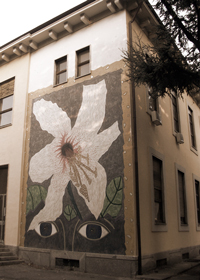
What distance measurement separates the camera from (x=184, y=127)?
576 inches

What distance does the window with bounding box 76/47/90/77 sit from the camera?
1109 centimetres

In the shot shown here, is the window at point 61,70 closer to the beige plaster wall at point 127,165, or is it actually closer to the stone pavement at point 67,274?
the beige plaster wall at point 127,165

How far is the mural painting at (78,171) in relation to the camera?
356 inches

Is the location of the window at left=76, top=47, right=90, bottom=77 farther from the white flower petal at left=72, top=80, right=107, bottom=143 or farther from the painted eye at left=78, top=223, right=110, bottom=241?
the painted eye at left=78, top=223, right=110, bottom=241

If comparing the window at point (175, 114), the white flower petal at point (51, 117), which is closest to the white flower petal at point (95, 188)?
the white flower petal at point (51, 117)

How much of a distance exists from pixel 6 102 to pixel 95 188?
21.4ft

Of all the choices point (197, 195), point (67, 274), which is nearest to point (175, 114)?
point (197, 195)

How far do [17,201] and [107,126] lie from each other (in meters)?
4.60

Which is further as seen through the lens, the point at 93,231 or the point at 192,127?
the point at 192,127

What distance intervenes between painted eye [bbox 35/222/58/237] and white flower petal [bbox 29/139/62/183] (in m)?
1.55

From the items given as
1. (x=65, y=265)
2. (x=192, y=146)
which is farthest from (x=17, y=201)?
(x=192, y=146)

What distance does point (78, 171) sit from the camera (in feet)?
32.6

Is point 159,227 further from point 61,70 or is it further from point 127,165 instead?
point 61,70

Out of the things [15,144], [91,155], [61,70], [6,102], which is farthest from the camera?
[6,102]
